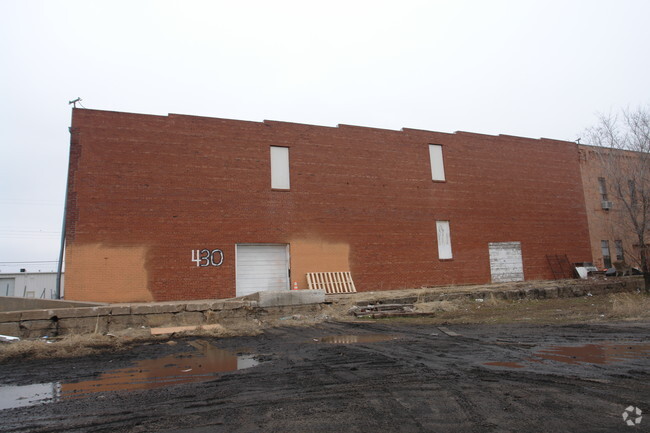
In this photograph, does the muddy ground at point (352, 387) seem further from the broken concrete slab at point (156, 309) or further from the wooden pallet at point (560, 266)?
the wooden pallet at point (560, 266)

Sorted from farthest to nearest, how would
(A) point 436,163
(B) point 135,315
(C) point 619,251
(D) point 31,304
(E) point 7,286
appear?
(E) point 7,286
(C) point 619,251
(A) point 436,163
(D) point 31,304
(B) point 135,315

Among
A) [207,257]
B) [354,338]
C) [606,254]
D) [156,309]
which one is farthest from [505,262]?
[156,309]

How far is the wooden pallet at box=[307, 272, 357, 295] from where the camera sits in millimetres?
19670

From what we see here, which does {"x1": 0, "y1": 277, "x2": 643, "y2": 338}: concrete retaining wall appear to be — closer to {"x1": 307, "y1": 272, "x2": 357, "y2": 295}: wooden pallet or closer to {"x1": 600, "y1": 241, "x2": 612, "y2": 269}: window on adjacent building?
{"x1": 307, "y1": 272, "x2": 357, "y2": 295}: wooden pallet

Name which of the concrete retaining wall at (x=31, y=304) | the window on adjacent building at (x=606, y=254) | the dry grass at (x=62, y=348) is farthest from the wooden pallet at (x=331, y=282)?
the window on adjacent building at (x=606, y=254)

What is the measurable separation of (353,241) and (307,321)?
357 inches

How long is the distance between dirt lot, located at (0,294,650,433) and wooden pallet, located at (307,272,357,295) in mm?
10752

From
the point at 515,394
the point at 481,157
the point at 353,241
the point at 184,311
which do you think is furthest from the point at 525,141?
the point at 515,394

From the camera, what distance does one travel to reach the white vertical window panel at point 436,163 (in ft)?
76.8

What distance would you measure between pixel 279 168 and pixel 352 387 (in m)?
16.3

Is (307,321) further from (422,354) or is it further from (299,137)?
(299,137)

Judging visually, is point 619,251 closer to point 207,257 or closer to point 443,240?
point 443,240

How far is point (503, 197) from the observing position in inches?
973

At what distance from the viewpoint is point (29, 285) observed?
118 ft
